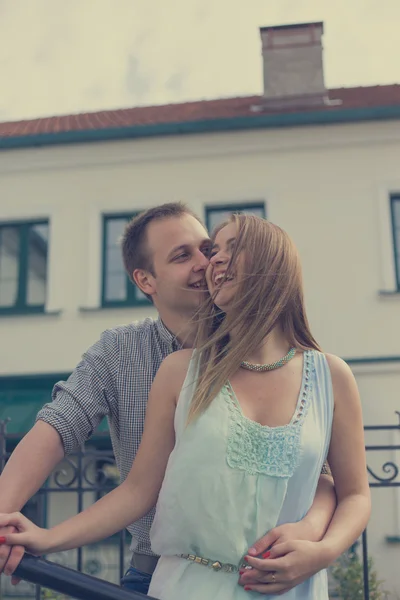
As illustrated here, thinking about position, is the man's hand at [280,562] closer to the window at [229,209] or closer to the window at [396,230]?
the window at [396,230]

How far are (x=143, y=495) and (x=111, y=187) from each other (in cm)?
1052

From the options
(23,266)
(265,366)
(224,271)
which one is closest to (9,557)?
(265,366)

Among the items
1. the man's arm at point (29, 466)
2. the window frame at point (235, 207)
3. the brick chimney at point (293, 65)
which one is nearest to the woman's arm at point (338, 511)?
the man's arm at point (29, 466)

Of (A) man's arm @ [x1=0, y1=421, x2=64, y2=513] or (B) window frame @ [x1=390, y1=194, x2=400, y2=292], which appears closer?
(A) man's arm @ [x1=0, y1=421, x2=64, y2=513]

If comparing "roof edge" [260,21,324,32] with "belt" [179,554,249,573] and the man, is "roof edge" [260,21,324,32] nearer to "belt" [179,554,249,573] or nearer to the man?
the man

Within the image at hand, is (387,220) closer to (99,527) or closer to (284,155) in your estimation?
(284,155)

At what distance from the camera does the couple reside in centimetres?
146

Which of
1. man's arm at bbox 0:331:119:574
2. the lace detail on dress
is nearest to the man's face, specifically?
man's arm at bbox 0:331:119:574

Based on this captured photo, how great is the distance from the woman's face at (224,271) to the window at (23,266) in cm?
1029

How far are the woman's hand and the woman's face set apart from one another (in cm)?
65

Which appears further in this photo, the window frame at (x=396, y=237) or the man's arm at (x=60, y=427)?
the window frame at (x=396, y=237)

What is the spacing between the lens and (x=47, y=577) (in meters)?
1.46

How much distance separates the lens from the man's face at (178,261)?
2152 mm

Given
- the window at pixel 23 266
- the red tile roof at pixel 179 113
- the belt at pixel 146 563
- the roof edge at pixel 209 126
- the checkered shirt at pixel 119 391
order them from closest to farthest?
1. the checkered shirt at pixel 119 391
2. the belt at pixel 146 563
3. the roof edge at pixel 209 126
4. the window at pixel 23 266
5. the red tile roof at pixel 179 113
